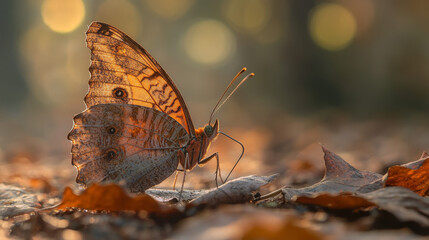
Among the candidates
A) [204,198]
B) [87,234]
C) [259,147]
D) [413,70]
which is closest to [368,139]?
[259,147]

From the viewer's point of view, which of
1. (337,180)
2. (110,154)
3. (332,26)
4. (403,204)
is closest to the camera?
(403,204)

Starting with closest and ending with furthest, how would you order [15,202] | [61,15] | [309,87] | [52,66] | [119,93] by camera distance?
[15,202] → [119,93] → [309,87] → [52,66] → [61,15]

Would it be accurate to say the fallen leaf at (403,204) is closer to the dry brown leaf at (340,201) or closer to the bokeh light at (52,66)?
the dry brown leaf at (340,201)

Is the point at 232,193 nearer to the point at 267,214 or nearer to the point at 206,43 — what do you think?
the point at 267,214

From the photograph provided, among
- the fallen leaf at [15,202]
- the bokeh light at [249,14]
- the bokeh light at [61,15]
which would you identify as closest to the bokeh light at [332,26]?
the bokeh light at [249,14]

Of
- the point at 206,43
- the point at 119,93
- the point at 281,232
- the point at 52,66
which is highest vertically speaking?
the point at 206,43

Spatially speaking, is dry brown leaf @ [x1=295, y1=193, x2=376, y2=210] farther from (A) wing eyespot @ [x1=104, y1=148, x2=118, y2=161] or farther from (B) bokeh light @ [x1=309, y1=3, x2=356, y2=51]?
(B) bokeh light @ [x1=309, y1=3, x2=356, y2=51]

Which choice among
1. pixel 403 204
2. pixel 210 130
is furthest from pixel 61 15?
pixel 403 204
